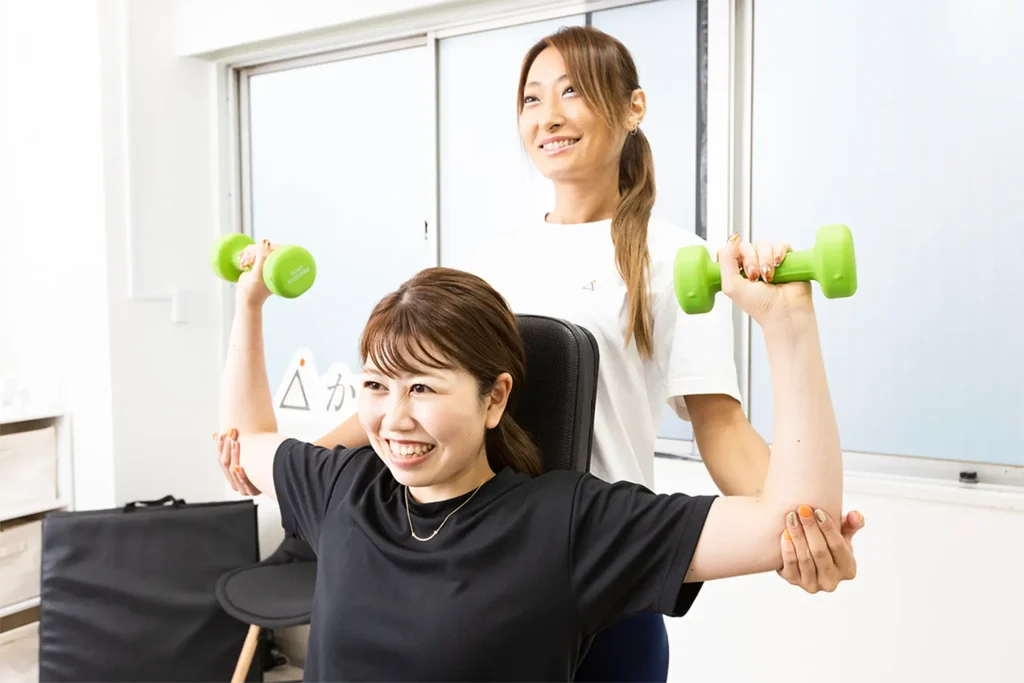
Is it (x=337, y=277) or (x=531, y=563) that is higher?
(x=337, y=277)

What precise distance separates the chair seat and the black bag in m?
0.13

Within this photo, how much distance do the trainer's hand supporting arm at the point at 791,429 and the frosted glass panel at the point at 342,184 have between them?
1.92 m

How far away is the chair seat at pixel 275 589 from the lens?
235cm

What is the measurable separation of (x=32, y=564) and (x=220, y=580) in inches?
24.3

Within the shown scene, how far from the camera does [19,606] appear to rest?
8.64 feet

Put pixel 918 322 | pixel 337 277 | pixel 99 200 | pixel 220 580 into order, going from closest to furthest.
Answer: pixel 918 322 → pixel 220 580 → pixel 99 200 → pixel 337 277

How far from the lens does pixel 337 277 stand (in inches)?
118

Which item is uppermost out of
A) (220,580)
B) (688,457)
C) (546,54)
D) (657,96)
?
(657,96)

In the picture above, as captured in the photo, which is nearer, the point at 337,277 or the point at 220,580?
the point at 220,580

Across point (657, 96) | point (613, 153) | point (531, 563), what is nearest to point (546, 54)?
point (613, 153)

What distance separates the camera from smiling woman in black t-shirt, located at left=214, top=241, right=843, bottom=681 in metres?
0.92

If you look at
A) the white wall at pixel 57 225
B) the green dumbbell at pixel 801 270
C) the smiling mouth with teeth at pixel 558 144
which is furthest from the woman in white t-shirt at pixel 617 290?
the white wall at pixel 57 225

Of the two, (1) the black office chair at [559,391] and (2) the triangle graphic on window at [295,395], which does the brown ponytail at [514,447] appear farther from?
(2) the triangle graphic on window at [295,395]

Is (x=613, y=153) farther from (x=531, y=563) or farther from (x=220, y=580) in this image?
(x=220, y=580)
